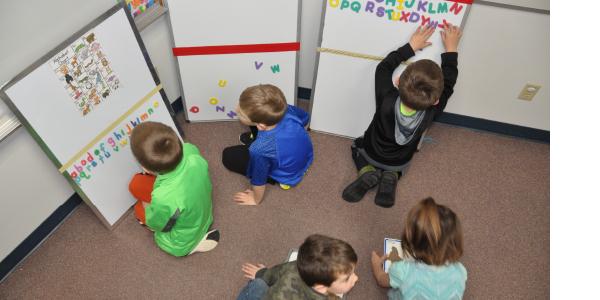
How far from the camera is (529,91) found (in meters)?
2.65

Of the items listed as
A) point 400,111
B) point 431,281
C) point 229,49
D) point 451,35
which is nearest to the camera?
point 431,281

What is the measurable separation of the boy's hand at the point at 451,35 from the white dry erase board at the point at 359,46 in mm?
27

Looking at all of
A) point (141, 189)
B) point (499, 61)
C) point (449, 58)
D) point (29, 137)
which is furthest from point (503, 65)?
point (29, 137)

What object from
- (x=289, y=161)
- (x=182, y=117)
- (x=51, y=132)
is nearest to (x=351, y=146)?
(x=289, y=161)

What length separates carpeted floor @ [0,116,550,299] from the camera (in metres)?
2.18

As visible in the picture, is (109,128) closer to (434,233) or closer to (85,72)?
(85,72)

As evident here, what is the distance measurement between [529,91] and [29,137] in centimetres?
283

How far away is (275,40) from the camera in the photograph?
249 centimetres

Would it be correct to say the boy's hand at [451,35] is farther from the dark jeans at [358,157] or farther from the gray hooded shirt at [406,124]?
the dark jeans at [358,157]

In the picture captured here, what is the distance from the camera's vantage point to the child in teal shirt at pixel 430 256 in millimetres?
1658

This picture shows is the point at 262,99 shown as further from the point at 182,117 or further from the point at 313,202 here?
the point at 182,117

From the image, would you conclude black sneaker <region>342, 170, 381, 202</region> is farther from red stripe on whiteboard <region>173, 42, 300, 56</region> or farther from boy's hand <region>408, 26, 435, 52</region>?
red stripe on whiteboard <region>173, 42, 300, 56</region>

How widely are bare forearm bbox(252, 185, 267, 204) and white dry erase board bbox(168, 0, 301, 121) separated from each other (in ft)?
2.27

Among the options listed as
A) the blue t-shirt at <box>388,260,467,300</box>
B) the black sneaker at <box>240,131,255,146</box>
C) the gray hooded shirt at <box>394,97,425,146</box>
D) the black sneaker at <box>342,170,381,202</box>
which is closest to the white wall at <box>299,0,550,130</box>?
the black sneaker at <box>240,131,255,146</box>
